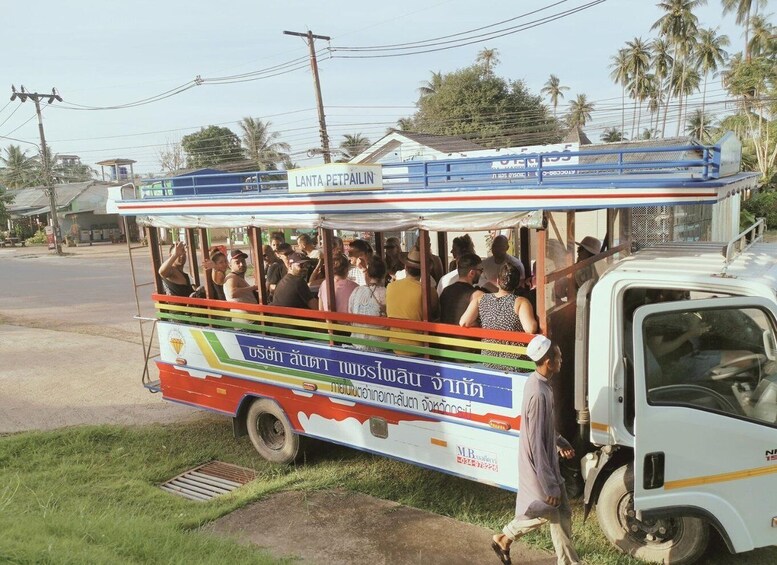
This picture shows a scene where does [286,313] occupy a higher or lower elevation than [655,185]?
lower

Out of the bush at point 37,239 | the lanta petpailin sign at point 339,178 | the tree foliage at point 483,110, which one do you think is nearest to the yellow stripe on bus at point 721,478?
the lanta petpailin sign at point 339,178

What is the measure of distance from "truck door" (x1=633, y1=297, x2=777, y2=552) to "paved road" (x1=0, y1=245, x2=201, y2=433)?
5.70 metres

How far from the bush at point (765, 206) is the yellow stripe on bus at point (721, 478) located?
25.9m

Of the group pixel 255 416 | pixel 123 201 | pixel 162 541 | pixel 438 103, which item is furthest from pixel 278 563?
pixel 438 103

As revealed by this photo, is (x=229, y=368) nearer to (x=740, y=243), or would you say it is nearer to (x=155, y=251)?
(x=155, y=251)

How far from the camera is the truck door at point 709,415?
3.48m

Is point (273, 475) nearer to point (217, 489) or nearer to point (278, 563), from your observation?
point (217, 489)

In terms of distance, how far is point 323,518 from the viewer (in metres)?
4.97

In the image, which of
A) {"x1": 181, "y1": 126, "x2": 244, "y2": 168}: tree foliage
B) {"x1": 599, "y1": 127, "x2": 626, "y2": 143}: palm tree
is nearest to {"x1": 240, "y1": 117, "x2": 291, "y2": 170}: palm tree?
{"x1": 181, "y1": 126, "x2": 244, "y2": 168}: tree foliage

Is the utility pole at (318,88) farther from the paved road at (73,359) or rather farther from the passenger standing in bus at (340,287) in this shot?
the passenger standing in bus at (340,287)

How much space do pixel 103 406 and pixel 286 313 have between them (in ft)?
12.7

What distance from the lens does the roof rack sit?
3707 millimetres

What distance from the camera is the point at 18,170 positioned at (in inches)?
2913

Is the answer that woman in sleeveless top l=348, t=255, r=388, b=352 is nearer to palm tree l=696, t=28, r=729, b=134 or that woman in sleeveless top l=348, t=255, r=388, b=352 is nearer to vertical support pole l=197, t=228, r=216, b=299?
vertical support pole l=197, t=228, r=216, b=299
